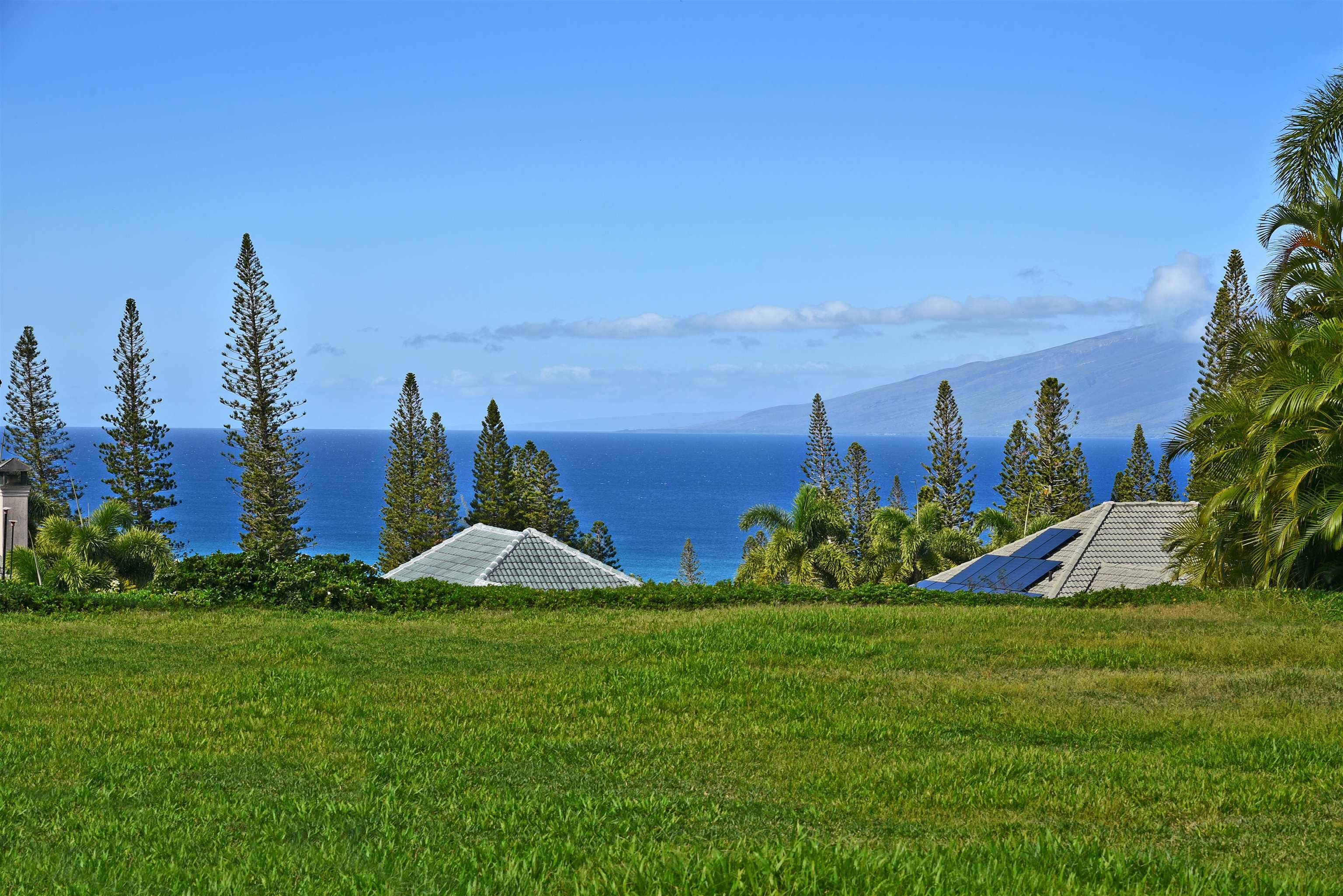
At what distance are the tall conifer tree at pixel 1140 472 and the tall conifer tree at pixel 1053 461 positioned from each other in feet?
27.2

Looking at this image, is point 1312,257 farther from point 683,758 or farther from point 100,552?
point 100,552

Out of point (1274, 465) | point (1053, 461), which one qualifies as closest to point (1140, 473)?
point (1053, 461)

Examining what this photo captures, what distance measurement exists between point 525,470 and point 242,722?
38283 mm

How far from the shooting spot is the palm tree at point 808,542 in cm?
2745

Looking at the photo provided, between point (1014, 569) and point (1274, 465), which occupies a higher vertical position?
point (1274, 465)

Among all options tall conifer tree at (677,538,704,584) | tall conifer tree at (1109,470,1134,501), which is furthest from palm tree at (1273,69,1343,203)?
tall conifer tree at (677,538,704,584)

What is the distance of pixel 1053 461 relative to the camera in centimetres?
4491

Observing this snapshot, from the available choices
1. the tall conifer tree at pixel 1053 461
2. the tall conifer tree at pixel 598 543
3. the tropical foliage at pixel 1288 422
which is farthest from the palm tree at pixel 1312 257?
the tall conifer tree at pixel 598 543

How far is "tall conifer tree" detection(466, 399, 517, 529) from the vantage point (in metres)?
43.7

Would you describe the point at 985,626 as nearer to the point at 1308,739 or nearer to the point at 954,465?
the point at 1308,739

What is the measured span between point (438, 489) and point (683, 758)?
40603 millimetres

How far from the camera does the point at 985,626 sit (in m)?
12.3

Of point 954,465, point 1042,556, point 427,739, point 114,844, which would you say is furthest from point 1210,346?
point 114,844

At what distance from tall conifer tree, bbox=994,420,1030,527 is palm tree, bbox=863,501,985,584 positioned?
47.4 feet
